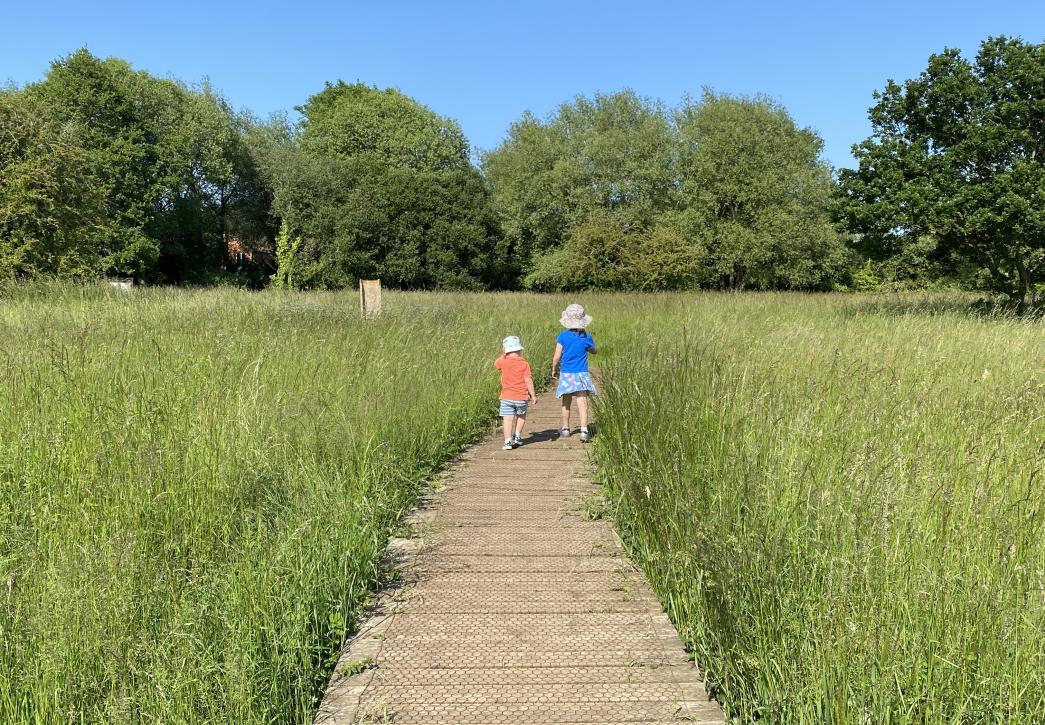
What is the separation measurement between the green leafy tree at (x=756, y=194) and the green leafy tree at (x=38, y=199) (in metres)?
29.4

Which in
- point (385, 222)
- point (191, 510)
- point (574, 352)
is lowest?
point (191, 510)

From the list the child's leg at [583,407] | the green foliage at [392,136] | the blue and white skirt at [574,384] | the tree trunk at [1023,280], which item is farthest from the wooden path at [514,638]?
the green foliage at [392,136]

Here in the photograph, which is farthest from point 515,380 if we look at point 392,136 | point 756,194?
point 392,136

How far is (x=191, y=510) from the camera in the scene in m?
3.12

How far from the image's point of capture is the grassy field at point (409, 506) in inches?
80.1

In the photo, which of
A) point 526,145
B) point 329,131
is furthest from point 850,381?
point 329,131

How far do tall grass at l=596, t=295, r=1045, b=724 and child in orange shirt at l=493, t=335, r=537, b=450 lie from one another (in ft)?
4.47

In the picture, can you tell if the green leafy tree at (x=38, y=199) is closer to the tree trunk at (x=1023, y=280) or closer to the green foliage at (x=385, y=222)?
the tree trunk at (x=1023, y=280)

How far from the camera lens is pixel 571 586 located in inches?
128

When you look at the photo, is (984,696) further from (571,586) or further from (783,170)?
(783,170)

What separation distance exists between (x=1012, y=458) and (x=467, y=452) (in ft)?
14.4

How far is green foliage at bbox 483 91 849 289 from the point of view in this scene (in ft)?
121

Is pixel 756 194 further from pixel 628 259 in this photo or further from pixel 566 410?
pixel 566 410

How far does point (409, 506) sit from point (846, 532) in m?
2.86
